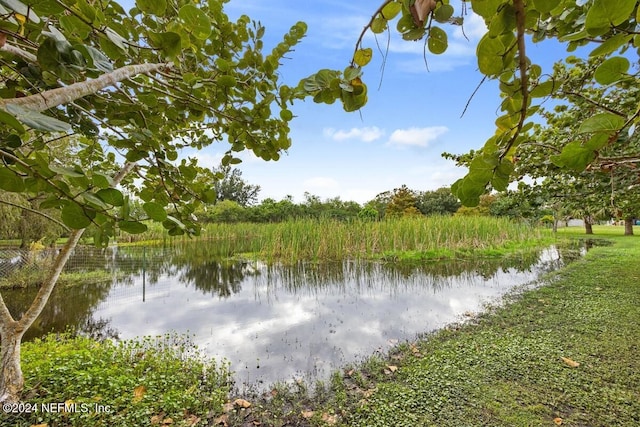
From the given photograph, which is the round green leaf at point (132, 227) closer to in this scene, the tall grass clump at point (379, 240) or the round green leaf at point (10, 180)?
the round green leaf at point (10, 180)

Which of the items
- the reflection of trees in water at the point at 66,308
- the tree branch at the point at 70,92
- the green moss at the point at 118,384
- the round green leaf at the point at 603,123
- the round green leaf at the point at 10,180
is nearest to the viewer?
the round green leaf at the point at 603,123

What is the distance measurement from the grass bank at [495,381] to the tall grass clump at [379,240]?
4.92m

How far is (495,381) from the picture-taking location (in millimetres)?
2125

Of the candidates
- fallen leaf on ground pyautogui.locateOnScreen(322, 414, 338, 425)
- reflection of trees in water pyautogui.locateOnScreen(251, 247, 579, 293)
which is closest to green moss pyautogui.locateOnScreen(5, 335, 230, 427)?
fallen leaf on ground pyautogui.locateOnScreen(322, 414, 338, 425)

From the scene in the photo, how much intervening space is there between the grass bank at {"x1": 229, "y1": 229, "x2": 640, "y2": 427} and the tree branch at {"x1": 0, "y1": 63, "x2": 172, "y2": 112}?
→ 2.00 metres

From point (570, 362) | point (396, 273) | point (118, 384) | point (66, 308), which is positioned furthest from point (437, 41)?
point (396, 273)

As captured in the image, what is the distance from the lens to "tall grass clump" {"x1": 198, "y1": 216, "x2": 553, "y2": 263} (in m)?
7.99

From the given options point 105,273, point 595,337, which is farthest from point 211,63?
point 105,273

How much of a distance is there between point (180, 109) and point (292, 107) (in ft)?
1.32

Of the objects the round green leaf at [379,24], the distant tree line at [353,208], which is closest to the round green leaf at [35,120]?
the round green leaf at [379,24]

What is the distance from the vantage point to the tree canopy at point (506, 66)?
12.0 inches

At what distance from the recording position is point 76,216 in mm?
433

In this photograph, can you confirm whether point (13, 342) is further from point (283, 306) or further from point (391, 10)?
point (283, 306)

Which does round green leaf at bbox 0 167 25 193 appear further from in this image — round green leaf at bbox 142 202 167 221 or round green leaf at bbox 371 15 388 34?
round green leaf at bbox 371 15 388 34
